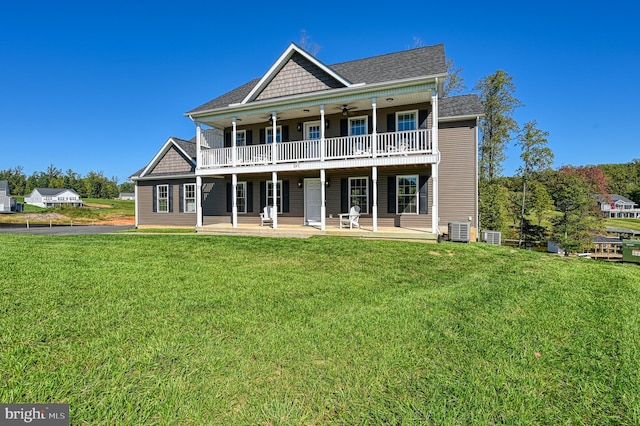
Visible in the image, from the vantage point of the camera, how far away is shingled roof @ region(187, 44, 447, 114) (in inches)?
454

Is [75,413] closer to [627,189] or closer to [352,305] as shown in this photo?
[352,305]

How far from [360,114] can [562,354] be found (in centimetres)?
1173

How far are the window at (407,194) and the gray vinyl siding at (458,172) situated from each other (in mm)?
1253

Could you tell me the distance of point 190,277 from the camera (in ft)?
19.6

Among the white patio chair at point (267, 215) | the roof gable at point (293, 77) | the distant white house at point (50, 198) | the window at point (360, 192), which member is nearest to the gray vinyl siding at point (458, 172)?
the window at point (360, 192)

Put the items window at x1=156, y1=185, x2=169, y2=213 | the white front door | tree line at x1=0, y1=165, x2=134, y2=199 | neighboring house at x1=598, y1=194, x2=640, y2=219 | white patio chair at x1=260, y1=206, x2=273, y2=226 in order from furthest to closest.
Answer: tree line at x1=0, y1=165, x2=134, y2=199 < neighboring house at x1=598, y1=194, x2=640, y2=219 < window at x1=156, y1=185, x2=169, y2=213 < the white front door < white patio chair at x1=260, y1=206, x2=273, y2=226

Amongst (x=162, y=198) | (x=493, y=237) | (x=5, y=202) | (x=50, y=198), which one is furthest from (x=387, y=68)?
(x=50, y=198)

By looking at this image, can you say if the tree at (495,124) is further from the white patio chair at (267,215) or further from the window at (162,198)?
the window at (162,198)

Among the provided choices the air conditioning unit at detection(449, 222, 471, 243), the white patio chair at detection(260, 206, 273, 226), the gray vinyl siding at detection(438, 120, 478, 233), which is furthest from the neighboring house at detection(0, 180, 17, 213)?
the air conditioning unit at detection(449, 222, 471, 243)

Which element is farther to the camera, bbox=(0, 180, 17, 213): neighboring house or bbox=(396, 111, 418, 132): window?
bbox=(0, 180, 17, 213): neighboring house

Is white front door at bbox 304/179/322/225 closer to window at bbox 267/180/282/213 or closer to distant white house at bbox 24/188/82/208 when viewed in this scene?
window at bbox 267/180/282/213

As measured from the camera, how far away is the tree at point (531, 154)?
26.0 metres

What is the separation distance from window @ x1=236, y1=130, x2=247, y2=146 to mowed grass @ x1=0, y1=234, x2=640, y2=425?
1045 centimetres

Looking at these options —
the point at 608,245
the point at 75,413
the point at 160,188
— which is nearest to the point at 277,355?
the point at 75,413
